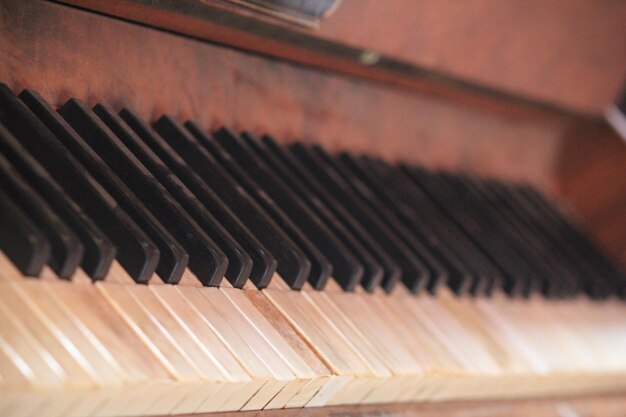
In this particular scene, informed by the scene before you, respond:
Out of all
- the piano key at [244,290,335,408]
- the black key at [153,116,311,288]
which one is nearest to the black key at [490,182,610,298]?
the black key at [153,116,311,288]

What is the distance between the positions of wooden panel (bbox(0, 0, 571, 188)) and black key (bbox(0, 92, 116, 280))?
0.25 m

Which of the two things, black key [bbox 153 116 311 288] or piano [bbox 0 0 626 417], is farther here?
black key [bbox 153 116 311 288]

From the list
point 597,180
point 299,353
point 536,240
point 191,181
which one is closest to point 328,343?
point 299,353

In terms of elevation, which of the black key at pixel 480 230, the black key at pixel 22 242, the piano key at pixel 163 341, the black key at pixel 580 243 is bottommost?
the black key at pixel 580 243

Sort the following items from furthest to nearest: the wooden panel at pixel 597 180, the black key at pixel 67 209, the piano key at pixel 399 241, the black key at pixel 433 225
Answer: the wooden panel at pixel 597 180
the black key at pixel 433 225
the piano key at pixel 399 241
the black key at pixel 67 209

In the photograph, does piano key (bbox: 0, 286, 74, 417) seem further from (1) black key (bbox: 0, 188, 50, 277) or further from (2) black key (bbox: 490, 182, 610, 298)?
(2) black key (bbox: 490, 182, 610, 298)

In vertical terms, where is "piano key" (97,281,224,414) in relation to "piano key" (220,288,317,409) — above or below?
above

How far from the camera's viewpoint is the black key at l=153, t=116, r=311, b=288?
1.68 m

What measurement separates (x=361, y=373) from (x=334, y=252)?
0.31 meters

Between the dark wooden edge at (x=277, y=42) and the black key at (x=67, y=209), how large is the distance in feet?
1.39

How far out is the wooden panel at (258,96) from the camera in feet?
5.29

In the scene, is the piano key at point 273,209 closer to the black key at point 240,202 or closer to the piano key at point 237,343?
the black key at point 240,202

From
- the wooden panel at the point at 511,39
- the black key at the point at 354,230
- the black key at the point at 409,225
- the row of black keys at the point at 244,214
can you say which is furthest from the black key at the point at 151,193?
the black key at the point at 409,225

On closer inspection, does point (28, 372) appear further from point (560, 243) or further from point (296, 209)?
point (560, 243)
